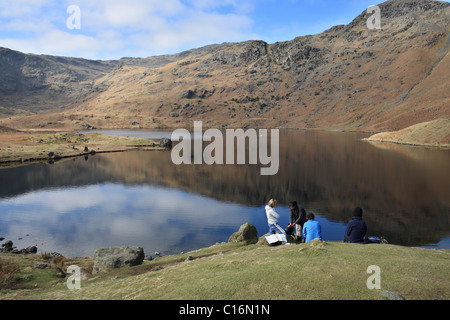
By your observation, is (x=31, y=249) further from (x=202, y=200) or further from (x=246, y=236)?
(x=202, y=200)

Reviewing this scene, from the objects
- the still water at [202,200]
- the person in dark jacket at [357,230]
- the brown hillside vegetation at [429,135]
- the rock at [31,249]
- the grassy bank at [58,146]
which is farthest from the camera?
the brown hillside vegetation at [429,135]

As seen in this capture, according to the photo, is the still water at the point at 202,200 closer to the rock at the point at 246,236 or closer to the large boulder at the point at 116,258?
the rock at the point at 246,236

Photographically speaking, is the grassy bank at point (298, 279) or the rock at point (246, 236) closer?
the grassy bank at point (298, 279)

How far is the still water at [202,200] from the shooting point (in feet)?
87.9

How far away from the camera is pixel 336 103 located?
18562cm

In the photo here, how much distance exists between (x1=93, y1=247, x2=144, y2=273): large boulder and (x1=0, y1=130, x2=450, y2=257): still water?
18.1 feet

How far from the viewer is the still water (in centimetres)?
2678

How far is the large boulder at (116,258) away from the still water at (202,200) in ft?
18.1

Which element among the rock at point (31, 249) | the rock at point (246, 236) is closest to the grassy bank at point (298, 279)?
the rock at point (246, 236)

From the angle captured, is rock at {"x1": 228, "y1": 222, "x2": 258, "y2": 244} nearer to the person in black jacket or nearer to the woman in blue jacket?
the person in black jacket

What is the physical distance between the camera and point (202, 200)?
1559 inches

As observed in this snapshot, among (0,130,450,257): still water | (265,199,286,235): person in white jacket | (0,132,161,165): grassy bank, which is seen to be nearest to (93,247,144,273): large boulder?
(0,130,450,257): still water
